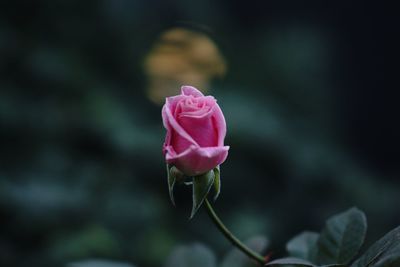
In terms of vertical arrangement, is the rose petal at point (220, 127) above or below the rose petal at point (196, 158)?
above

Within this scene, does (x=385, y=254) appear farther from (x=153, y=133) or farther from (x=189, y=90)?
(x=153, y=133)

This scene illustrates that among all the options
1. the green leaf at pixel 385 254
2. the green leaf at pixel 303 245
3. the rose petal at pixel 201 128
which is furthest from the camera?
the green leaf at pixel 303 245

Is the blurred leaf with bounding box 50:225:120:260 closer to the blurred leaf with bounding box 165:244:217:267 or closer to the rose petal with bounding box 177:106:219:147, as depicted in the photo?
the blurred leaf with bounding box 165:244:217:267

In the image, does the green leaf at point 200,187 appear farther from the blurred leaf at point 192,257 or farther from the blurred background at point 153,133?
the blurred background at point 153,133

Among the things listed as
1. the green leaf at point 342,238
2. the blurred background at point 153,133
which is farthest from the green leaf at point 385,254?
the blurred background at point 153,133

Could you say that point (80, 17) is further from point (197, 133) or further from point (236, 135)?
point (197, 133)

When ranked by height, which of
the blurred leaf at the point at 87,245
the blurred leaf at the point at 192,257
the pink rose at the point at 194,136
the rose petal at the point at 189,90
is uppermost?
the rose petal at the point at 189,90

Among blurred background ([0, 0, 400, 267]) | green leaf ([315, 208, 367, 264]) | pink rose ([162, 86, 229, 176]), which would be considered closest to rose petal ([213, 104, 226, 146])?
pink rose ([162, 86, 229, 176])

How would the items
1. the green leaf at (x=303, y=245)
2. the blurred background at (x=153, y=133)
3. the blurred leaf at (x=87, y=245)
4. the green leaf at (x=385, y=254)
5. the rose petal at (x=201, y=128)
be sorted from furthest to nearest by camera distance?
the blurred background at (x=153, y=133), the blurred leaf at (x=87, y=245), the green leaf at (x=303, y=245), the rose petal at (x=201, y=128), the green leaf at (x=385, y=254)
